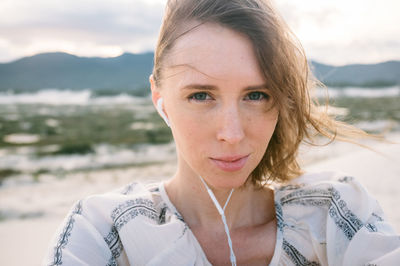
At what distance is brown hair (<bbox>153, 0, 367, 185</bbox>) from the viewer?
5.09ft

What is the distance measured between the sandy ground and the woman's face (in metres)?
1.69

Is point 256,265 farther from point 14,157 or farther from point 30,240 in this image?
point 14,157

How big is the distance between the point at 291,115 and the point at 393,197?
3.81 meters

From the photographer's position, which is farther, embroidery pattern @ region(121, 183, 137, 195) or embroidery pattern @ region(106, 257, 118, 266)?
embroidery pattern @ region(121, 183, 137, 195)

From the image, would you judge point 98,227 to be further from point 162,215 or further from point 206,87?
point 206,87

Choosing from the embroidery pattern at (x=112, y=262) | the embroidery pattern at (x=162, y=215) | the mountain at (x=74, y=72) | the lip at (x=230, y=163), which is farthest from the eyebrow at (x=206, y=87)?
the mountain at (x=74, y=72)

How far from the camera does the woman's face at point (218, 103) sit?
1459 mm

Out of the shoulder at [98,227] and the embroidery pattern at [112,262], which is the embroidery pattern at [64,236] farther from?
the embroidery pattern at [112,262]

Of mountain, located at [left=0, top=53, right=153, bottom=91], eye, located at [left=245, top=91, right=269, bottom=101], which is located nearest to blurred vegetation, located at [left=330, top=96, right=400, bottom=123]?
eye, located at [left=245, top=91, right=269, bottom=101]

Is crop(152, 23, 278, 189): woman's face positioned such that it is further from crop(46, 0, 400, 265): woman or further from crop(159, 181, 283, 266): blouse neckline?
crop(159, 181, 283, 266): blouse neckline

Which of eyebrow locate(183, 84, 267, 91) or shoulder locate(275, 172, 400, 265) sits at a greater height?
eyebrow locate(183, 84, 267, 91)

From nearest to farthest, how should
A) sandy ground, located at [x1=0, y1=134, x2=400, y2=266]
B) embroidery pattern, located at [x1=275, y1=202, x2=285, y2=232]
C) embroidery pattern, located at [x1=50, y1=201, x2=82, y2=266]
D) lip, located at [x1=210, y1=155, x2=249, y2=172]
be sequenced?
Answer: embroidery pattern, located at [x1=50, y1=201, x2=82, y2=266] → lip, located at [x1=210, y1=155, x2=249, y2=172] → embroidery pattern, located at [x1=275, y1=202, x2=285, y2=232] → sandy ground, located at [x1=0, y1=134, x2=400, y2=266]

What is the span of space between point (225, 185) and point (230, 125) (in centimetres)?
34

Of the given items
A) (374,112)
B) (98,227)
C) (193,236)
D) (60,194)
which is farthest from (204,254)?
(374,112)
